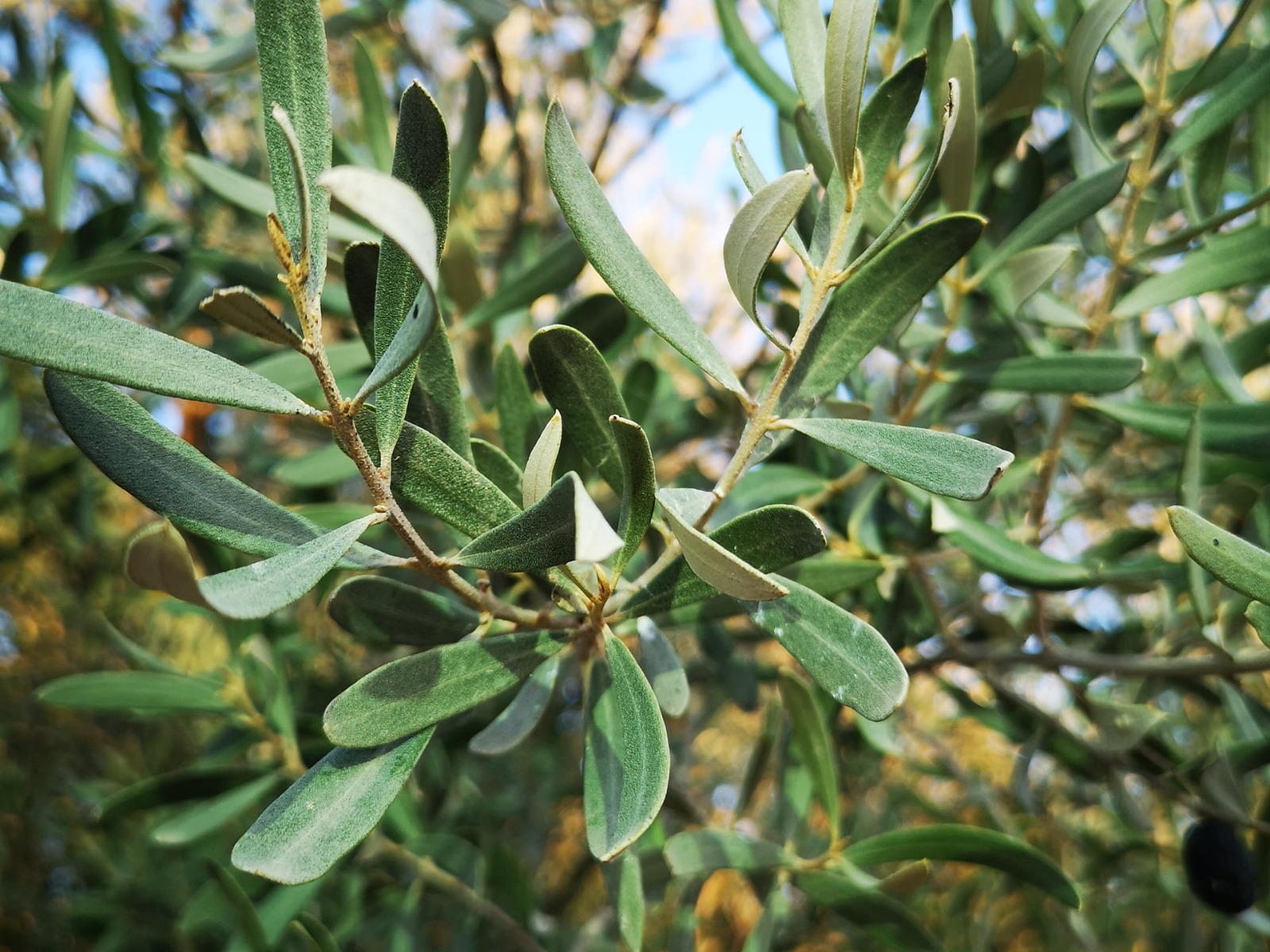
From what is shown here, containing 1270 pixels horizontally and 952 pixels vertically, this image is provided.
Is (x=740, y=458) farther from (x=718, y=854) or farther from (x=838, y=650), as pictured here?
(x=718, y=854)

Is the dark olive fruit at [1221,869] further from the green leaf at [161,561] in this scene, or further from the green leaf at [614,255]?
the green leaf at [161,561]

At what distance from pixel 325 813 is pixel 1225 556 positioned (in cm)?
50

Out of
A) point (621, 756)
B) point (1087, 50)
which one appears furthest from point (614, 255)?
point (1087, 50)

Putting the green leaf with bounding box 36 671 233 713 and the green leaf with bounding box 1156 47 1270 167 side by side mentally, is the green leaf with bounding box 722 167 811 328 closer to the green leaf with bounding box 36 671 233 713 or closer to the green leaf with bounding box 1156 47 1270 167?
the green leaf with bounding box 1156 47 1270 167

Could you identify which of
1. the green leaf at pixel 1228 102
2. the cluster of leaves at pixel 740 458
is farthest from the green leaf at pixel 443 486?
the green leaf at pixel 1228 102

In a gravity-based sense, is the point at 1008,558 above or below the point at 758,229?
below

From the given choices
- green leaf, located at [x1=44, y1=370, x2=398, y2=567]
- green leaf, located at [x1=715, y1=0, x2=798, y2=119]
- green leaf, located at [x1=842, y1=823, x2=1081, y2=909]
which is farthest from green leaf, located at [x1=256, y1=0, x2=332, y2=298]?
green leaf, located at [x1=842, y1=823, x2=1081, y2=909]

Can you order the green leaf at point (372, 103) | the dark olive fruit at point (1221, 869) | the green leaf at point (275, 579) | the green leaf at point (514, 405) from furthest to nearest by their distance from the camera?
the green leaf at point (372, 103) → the dark olive fruit at point (1221, 869) → the green leaf at point (514, 405) → the green leaf at point (275, 579)

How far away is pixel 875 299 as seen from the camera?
0.55 m

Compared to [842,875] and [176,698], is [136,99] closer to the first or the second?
[176,698]

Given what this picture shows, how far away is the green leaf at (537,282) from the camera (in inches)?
34.0

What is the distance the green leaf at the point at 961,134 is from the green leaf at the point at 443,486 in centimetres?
33

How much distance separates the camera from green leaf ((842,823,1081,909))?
2.22 feet

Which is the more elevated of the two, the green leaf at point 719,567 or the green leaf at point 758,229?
the green leaf at point 758,229
